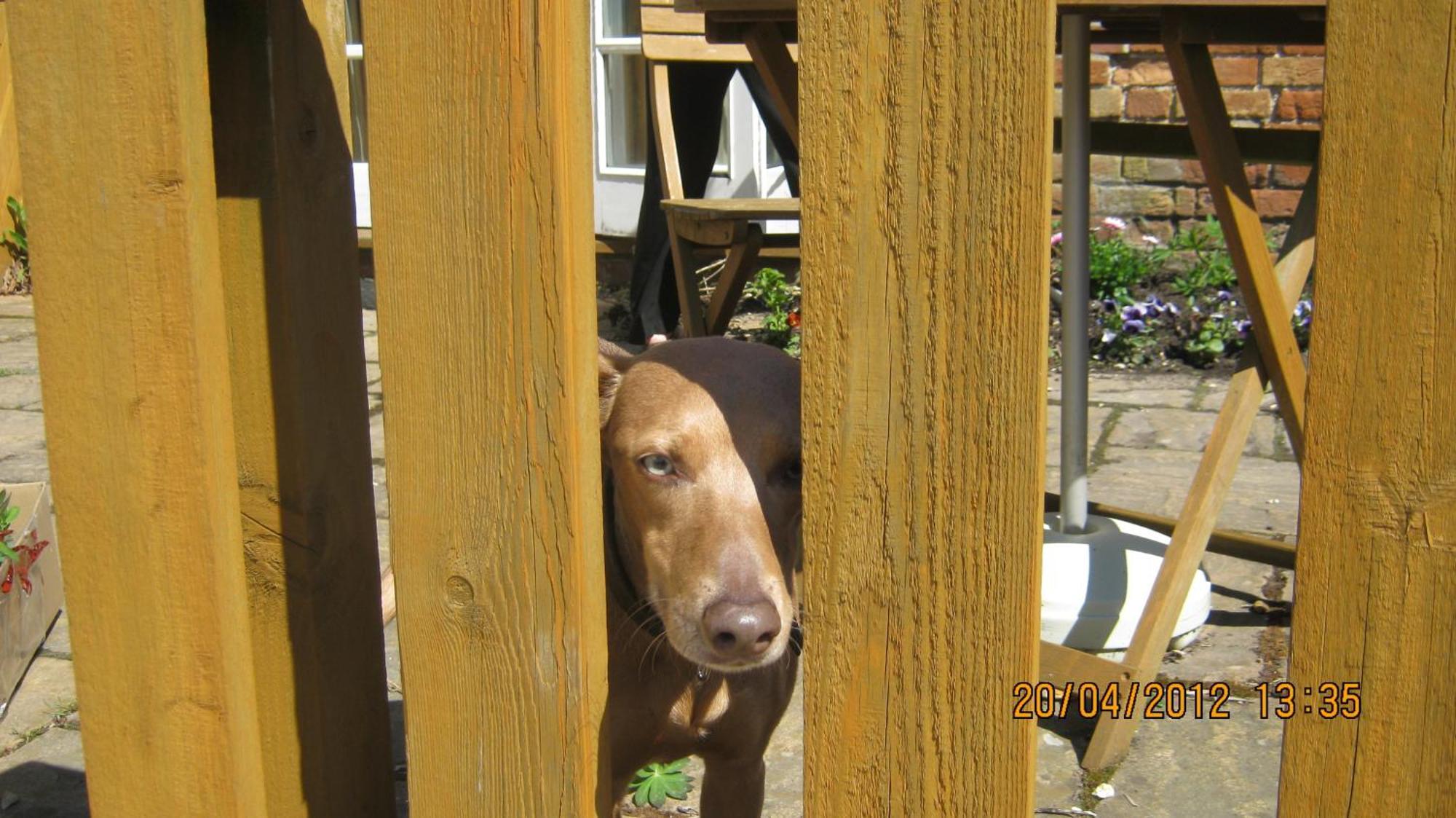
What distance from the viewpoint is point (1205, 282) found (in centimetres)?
652

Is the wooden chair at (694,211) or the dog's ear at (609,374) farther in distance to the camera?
the wooden chair at (694,211)

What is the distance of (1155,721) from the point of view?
9.55ft

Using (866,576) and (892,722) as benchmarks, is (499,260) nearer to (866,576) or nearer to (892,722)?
(866,576)

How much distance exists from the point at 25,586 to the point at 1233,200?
282 cm

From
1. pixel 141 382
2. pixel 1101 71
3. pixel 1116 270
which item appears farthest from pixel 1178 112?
pixel 141 382

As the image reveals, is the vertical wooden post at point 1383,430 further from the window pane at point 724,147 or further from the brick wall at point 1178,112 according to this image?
the window pane at point 724,147

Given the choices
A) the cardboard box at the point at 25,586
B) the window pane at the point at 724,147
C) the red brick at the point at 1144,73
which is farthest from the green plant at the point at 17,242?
the red brick at the point at 1144,73

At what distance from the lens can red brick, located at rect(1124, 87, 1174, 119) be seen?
667 centimetres

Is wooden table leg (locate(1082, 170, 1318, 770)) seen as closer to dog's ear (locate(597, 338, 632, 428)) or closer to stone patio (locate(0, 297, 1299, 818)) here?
stone patio (locate(0, 297, 1299, 818))

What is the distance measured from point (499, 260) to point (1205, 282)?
5.90 meters

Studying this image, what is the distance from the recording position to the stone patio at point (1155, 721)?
2592mm

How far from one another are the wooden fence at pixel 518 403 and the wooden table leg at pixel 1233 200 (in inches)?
68.4

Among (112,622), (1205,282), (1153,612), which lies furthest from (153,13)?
(1205,282)

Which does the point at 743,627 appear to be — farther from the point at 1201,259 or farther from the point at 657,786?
the point at 1201,259
